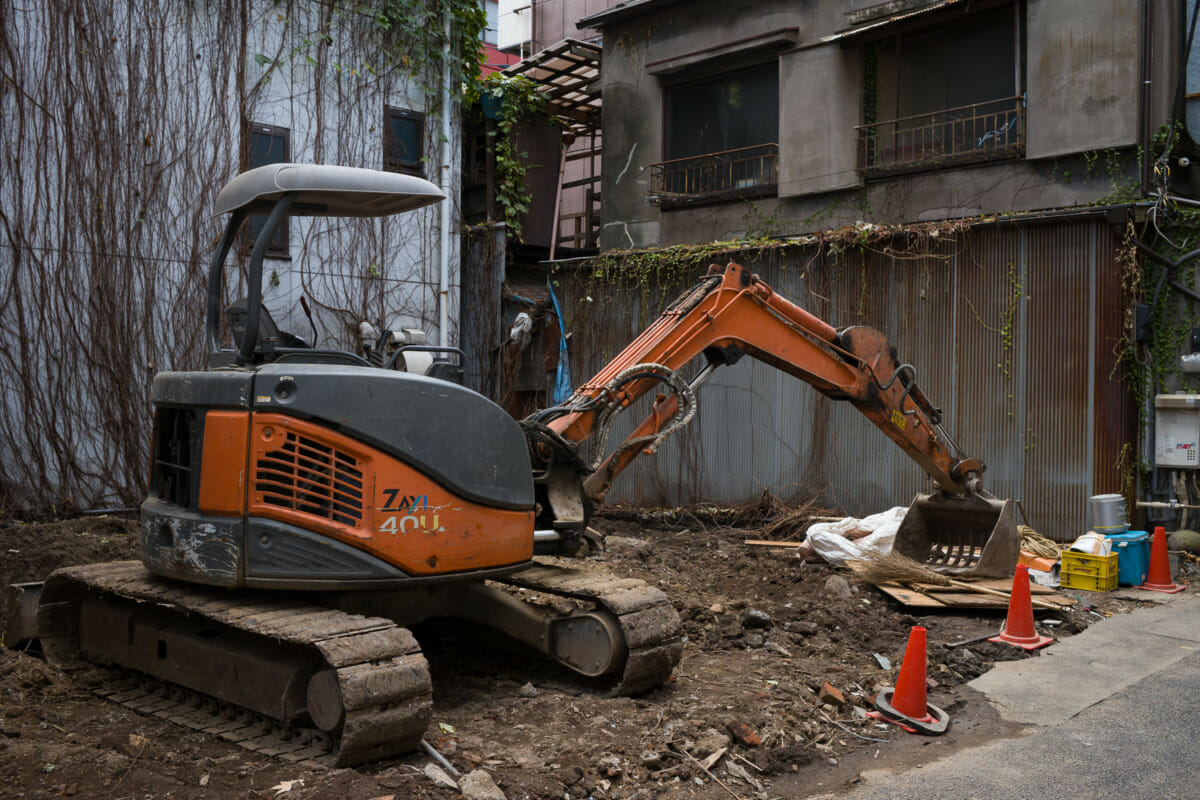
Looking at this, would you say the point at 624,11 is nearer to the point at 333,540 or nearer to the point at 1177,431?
the point at 1177,431

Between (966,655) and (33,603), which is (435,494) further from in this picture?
(966,655)

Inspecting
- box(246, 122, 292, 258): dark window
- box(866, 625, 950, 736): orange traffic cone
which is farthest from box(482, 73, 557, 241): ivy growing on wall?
box(866, 625, 950, 736): orange traffic cone

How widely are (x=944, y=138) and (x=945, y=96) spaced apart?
0.54 m

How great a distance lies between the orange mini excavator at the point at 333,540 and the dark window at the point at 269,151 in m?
6.63

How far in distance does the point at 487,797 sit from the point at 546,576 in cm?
196

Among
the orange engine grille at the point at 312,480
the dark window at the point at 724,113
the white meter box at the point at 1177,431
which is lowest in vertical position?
the orange engine grille at the point at 312,480

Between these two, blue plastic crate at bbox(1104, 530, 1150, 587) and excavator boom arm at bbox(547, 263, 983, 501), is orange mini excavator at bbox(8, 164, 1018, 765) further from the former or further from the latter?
blue plastic crate at bbox(1104, 530, 1150, 587)

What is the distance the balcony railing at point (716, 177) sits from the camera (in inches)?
573

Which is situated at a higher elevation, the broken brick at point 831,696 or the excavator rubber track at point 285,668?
the excavator rubber track at point 285,668

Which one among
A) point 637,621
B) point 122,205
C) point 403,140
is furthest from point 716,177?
point 637,621

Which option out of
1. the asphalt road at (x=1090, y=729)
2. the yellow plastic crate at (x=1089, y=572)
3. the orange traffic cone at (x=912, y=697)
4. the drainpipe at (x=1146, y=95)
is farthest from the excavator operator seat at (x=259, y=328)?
the drainpipe at (x=1146, y=95)

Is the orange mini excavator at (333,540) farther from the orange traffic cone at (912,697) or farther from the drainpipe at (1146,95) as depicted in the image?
the drainpipe at (1146,95)

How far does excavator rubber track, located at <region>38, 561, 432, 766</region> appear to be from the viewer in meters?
4.36

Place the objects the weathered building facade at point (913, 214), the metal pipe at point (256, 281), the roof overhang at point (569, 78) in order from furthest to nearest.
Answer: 1. the roof overhang at point (569, 78)
2. the weathered building facade at point (913, 214)
3. the metal pipe at point (256, 281)
